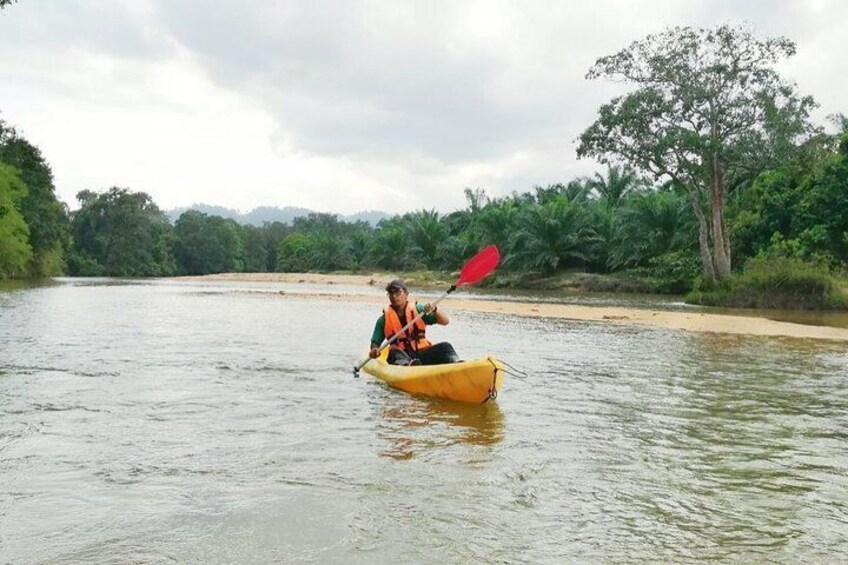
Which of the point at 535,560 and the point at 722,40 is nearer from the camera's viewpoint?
the point at 535,560

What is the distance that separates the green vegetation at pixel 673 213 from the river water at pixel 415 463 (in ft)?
47.4

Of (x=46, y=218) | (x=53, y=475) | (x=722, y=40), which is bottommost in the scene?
(x=53, y=475)

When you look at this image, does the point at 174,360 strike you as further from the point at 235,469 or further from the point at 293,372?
the point at 235,469

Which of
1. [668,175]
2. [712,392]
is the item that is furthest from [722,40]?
[712,392]

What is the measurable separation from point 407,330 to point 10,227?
3716 cm

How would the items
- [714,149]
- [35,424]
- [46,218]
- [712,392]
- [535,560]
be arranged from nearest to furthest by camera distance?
[535,560] < [35,424] < [712,392] < [714,149] < [46,218]

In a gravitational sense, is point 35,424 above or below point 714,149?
below

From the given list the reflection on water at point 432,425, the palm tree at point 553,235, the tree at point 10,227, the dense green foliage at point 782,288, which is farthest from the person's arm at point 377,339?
the tree at point 10,227

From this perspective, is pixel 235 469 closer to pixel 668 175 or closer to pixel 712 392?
pixel 712 392

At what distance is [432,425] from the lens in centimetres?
680

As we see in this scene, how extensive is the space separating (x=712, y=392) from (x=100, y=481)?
646 centimetres

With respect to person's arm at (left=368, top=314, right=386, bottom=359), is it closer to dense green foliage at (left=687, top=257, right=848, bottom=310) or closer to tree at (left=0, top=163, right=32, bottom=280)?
dense green foliage at (left=687, top=257, right=848, bottom=310)

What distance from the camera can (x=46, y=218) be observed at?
4941 cm

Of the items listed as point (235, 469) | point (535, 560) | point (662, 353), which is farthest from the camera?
point (662, 353)
